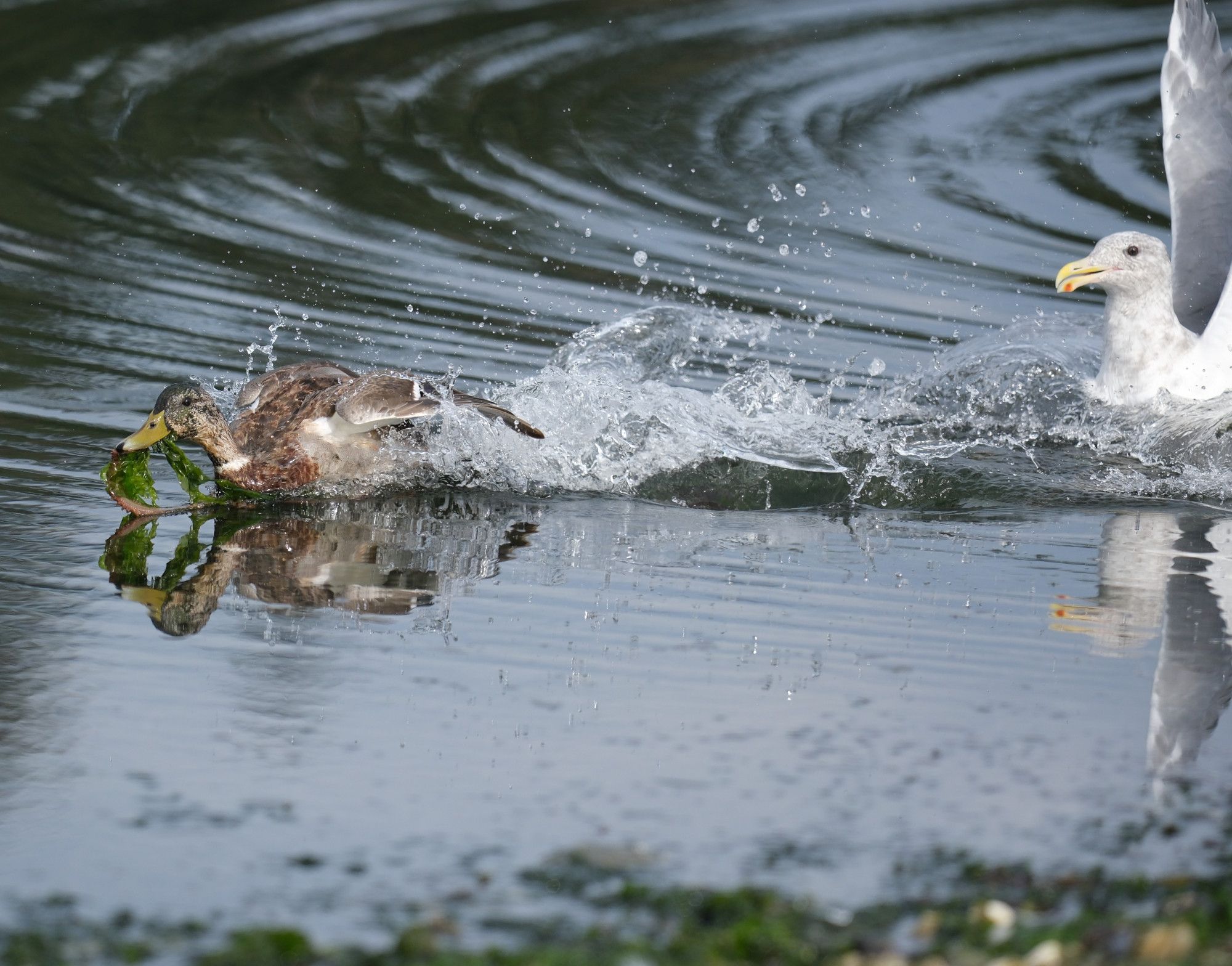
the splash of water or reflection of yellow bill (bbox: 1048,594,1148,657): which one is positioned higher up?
the splash of water

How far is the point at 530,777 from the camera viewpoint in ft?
15.6

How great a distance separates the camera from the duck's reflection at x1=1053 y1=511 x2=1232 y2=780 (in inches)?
203

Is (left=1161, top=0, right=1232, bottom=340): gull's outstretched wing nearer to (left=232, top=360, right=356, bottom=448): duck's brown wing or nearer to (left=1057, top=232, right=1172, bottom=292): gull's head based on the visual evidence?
(left=1057, top=232, right=1172, bottom=292): gull's head

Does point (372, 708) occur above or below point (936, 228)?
below

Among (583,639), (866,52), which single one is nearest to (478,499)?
(583,639)

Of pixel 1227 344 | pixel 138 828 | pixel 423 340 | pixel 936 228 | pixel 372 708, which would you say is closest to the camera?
pixel 138 828

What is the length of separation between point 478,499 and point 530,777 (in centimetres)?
311

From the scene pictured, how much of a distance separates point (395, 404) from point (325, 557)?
1.02 m

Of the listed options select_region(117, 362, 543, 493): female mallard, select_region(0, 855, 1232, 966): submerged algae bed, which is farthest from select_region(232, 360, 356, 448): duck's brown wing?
select_region(0, 855, 1232, 966): submerged algae bed

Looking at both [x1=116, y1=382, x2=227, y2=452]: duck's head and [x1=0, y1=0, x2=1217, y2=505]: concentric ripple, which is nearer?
[x1=116, y1=382, x2=227, y2=452]: duck's head

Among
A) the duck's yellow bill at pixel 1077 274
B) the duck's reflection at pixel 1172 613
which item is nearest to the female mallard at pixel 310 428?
the duck's reflection at pixel 1172 613

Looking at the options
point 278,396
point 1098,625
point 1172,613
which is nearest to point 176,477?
point 278,396

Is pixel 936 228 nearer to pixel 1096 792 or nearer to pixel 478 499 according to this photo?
pixel 478 499

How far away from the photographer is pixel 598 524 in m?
7.34
